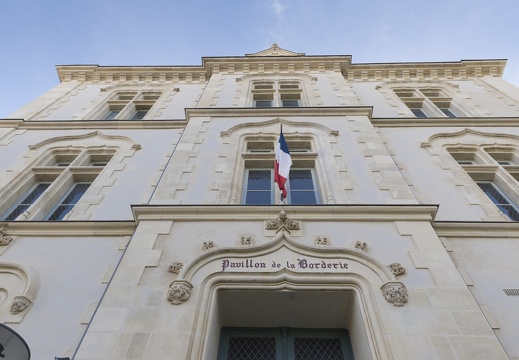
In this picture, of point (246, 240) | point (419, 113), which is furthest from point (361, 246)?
point (419, 113)

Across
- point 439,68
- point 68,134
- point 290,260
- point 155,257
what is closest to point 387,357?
point 290,260

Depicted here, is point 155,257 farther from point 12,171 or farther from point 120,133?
point 120,133

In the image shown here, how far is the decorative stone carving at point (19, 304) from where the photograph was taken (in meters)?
7.06

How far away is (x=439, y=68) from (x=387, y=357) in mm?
19658

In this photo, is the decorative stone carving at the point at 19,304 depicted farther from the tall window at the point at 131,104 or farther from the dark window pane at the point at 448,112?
the dark window pane at the point at 448,112

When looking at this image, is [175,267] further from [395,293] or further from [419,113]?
[419,113]

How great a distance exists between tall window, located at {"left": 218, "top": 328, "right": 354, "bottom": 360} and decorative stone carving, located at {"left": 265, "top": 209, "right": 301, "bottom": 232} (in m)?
2.01

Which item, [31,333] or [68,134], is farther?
[68,134]

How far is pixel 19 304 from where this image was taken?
7117 mm

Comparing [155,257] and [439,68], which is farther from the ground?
[439,68]

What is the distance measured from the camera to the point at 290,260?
739cm

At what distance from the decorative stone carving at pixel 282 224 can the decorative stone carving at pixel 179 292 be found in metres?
2.21

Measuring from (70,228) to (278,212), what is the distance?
487 centimetres

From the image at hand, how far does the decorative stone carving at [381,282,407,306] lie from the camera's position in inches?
253
